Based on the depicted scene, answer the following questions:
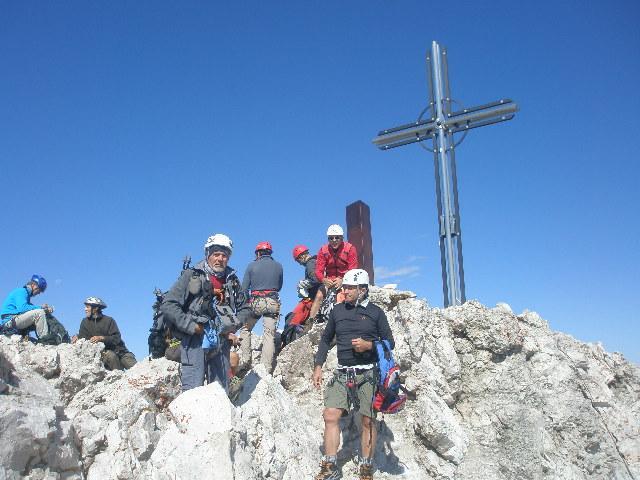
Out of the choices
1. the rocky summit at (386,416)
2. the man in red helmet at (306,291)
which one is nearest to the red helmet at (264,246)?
the man in red helmet at (306,291)

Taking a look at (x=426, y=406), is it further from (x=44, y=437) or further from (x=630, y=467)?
(x=44, y=437)

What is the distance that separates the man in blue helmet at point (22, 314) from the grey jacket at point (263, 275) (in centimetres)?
437

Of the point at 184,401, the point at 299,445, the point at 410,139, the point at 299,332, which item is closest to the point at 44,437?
the point at 184,401

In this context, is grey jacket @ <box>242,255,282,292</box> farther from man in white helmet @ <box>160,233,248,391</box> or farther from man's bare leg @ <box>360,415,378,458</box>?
man's bare leg @ <box>360,415,378,458</box>

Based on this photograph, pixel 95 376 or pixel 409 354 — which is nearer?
pixel 95 376

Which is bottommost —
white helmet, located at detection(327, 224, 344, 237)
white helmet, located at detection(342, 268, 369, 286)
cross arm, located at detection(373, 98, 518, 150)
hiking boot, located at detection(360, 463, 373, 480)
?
hiking boot, located at detection(360, 463, 373, 480)

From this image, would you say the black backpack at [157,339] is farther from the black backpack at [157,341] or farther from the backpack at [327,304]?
the backpack at [327,304]

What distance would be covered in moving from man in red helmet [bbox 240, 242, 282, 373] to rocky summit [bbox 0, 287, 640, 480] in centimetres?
39

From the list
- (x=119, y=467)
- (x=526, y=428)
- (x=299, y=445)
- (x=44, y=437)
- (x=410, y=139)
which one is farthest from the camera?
(x=410, y=139)

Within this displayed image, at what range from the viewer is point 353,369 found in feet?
23.1

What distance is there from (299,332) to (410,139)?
602 centimetres

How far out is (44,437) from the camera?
5.58 meters

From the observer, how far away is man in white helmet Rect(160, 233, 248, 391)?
6.52 meters

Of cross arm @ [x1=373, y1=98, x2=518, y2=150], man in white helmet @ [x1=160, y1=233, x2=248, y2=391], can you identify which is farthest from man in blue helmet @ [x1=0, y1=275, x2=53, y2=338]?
cross arm @ [x1=373, y1=98, x2=518, y2=150]
